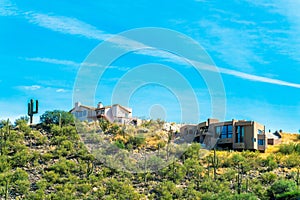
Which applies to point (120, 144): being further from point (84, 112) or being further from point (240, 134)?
point (84, 112)

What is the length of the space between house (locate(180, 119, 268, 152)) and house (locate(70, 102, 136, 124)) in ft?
31.1

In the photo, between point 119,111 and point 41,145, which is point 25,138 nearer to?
point 41,145

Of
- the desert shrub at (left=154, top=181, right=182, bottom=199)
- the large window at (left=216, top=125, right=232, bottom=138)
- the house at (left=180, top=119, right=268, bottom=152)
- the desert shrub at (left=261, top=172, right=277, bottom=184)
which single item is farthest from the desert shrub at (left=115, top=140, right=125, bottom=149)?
the desert shrub at (left=261, top=172, right=277, bottom=184)

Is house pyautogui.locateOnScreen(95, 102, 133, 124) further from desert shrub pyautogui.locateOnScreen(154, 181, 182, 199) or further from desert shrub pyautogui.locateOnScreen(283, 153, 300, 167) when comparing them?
desert shrub pyautogui.locateOnScreen(283, 153, 300, 167)

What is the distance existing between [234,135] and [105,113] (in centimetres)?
1511

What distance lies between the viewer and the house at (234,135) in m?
51.9

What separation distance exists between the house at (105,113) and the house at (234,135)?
9.47 meters

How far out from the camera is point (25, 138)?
49344 millimetres

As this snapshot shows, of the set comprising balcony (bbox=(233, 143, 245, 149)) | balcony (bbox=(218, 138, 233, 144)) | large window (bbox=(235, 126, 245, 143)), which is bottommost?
→ balcony (bbox=(233, 143, 245, 149))

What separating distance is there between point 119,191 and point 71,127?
1402cm

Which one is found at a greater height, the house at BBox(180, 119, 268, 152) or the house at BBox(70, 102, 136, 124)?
the house at BBox(70, 102, 136, 124)

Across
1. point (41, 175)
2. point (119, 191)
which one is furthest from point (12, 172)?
point (119, 191)

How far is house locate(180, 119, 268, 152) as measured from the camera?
51938 mm

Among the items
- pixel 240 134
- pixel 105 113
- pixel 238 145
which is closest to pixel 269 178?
pixel 238 145
